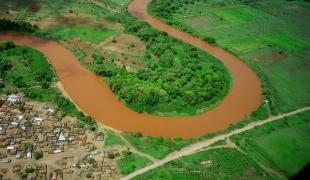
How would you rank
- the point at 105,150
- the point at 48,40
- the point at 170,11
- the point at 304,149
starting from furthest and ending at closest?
the point at 170,11, the point at 48,40, the point at 304,149, the point at 105,150

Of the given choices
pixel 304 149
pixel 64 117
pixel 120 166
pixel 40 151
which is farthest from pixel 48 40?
pixel 304 149

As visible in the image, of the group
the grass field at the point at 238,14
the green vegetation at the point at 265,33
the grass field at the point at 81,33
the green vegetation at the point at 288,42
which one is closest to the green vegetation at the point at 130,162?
the green vegetation at the point at 265,33

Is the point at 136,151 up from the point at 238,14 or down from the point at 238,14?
down

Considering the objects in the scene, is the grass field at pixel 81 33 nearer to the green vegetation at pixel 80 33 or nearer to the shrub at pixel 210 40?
the green vegetation at pixel 80 33

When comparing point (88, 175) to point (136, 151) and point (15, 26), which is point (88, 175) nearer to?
point (136, 151)

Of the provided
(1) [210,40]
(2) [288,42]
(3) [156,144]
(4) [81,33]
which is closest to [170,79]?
(3) [156,144]

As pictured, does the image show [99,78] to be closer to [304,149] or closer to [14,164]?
[14,164]

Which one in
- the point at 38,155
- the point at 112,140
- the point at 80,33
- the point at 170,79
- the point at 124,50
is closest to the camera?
the point at 38,155
